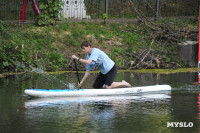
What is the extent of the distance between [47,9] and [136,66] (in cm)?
557

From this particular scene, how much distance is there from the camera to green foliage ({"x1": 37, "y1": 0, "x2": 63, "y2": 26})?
2345cm

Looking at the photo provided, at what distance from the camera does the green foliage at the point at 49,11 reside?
23.5 metres

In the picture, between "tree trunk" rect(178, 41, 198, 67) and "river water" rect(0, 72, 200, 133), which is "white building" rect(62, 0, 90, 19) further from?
"river water" rect(0, 72, 200, 133)

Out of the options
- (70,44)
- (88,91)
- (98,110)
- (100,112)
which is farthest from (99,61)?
(70,44)

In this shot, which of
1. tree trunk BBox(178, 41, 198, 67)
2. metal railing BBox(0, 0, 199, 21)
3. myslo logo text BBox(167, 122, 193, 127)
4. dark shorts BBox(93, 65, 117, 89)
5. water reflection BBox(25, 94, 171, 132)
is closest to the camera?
myslo logo text BBox(167, 122, 193, 127)

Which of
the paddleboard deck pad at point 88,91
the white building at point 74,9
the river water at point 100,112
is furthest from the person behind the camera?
the white building at point 74,9

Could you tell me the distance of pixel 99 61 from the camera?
45.9ft

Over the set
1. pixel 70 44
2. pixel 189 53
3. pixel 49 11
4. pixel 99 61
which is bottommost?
pixel 189 53

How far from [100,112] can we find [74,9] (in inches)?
585

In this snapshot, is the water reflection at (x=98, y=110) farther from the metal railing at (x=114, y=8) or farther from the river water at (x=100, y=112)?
the metal railing at (x=114, y=8)

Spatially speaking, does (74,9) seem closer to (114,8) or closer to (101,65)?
(114,8)

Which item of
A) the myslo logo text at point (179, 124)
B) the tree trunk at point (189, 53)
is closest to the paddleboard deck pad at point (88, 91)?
the myslo logo text at point (179, 124)

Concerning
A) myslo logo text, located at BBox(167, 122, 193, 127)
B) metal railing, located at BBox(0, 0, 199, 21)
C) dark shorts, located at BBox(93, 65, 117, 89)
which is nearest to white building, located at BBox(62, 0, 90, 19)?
metal railing, located at BBox(0, 0, 199, 21)

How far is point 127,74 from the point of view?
19.6m
